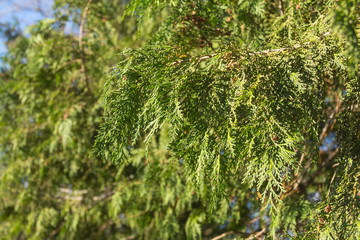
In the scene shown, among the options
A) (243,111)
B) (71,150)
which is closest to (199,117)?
(243,111)

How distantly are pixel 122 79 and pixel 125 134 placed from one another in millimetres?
295

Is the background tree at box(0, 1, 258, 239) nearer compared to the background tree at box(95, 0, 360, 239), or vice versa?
the background tree at box(95, 0, 360, 239)

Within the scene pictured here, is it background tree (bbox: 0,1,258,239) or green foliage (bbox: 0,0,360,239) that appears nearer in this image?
green foliage (bbox: 0,0,360,239)

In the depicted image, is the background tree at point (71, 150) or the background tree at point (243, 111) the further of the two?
the background tree at point (71, 150)

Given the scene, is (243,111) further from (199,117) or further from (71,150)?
(71,150)

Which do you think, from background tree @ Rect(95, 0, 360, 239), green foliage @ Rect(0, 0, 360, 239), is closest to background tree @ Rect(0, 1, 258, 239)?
green foliage @ Rect(0, 0, 360, 239)

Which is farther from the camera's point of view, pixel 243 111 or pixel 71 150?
pixel 71 150

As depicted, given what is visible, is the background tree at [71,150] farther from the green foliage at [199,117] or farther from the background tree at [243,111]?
the background tree at [243,111]

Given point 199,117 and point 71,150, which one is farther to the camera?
point 71,150

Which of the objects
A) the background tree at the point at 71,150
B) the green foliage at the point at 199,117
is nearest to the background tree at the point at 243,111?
the green foliage at the point at 199,117

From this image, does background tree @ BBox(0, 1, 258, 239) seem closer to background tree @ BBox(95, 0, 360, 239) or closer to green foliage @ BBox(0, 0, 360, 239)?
green foliage @ BBox(0, 0, 360, 239)

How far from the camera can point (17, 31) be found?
6.44m

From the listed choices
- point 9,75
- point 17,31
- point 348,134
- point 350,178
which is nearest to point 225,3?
point 348,134

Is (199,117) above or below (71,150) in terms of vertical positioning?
above
